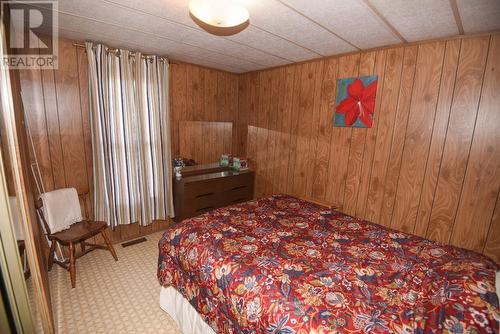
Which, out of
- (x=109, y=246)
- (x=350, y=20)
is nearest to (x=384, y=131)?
(x=350, y=20)

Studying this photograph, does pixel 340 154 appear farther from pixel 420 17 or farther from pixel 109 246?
pixel 109 246

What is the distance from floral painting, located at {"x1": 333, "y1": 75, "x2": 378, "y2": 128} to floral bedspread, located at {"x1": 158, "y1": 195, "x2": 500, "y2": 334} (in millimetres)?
1198

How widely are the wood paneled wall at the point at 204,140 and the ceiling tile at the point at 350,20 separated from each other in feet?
7.51

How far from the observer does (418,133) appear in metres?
2.24

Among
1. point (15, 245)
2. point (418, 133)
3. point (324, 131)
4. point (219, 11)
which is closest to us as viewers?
point (15, 245)

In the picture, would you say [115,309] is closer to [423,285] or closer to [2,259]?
[2,259]

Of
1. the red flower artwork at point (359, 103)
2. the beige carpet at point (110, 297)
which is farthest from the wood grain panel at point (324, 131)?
the beige carpet at point (110, 297)

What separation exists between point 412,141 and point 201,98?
2.84 meters

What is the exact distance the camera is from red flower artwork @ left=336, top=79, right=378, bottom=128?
2.50 m

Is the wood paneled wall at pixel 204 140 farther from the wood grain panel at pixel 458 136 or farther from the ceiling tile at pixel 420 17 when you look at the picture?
the wood grain panel at pixel 458 136

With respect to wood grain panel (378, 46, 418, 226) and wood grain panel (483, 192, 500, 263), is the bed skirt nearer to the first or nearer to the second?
wood grain panel (378, 46, 418, 226)

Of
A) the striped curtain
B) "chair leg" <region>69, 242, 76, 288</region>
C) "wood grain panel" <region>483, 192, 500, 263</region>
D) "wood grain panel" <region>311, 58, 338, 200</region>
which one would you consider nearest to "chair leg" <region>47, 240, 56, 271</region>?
"chair leg" <region>69, 242, 76, 288</region>

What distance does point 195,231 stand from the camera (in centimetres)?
178

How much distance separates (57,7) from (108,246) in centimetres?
223
